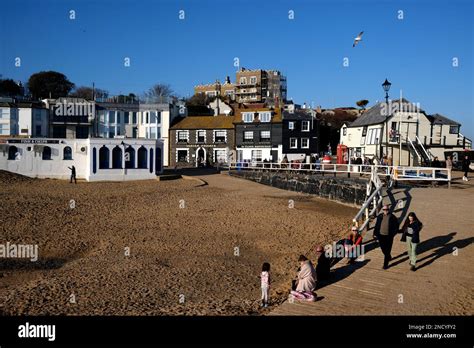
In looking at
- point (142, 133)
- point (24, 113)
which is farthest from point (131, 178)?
point (24, 113)

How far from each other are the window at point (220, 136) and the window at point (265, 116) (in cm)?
514

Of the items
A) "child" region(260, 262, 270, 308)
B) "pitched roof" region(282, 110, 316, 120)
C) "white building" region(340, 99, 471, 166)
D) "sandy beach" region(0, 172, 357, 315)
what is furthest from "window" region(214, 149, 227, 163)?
"child" region(260, 262, 270, 308)

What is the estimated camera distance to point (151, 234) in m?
18.4

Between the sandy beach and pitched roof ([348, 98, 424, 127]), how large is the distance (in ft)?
56.8

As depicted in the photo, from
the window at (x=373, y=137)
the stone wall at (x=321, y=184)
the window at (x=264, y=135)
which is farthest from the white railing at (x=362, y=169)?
the window at (x=373, y=137)

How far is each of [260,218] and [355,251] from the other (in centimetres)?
997

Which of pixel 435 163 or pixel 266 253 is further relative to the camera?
pixel 435 163

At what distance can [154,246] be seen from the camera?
53.8ft

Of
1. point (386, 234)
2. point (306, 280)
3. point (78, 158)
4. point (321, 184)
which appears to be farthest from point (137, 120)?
point (306, 280)

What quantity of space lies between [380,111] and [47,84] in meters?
68.5

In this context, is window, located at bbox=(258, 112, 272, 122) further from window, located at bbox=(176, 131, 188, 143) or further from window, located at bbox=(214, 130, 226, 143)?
window, located at bbox=(176, 131, 188, 143)

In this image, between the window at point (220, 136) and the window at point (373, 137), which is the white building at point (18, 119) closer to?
the window at point (220, 136)

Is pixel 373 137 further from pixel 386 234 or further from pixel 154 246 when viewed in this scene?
pixel 386 234
